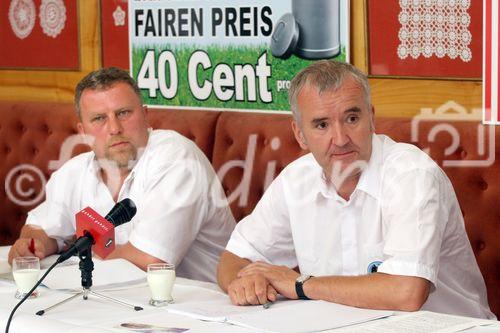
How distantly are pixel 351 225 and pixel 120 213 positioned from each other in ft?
2.54

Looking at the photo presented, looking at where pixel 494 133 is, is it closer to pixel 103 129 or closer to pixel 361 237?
pixel 361 237

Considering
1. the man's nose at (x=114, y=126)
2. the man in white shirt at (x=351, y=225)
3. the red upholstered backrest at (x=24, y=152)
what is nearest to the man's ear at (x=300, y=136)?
the man in white shirt at (x=351, y=225)

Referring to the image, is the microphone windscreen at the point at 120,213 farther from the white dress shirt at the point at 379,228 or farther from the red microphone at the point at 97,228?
the white dress shirt at the point at 379,228

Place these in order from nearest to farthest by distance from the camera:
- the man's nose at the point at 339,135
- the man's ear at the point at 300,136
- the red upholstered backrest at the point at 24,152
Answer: the man's nose at the point at 339,135
the man's ear at the point at 300,136
the red upholstered backrest at the point at 24,152

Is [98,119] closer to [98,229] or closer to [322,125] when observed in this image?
[322,125]

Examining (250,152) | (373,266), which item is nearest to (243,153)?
(250,152)

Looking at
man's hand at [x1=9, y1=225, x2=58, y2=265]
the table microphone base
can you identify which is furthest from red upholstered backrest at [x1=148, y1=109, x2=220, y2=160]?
the table microphone base

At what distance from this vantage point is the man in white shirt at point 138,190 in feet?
11.7

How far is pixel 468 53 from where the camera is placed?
12.7 feet

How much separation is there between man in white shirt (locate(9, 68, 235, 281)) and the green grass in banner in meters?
0.77

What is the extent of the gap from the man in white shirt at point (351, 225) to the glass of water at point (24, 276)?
1.78 feet

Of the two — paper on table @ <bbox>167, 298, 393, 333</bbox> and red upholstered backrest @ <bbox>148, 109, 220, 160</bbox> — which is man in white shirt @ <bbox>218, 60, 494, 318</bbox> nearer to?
paper on table @ <bbox>167, 298, 393, 333</bbox>

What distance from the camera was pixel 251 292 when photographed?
2764mm

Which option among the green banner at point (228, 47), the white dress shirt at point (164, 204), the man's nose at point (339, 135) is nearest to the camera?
the man's nose at point (339, 135)
